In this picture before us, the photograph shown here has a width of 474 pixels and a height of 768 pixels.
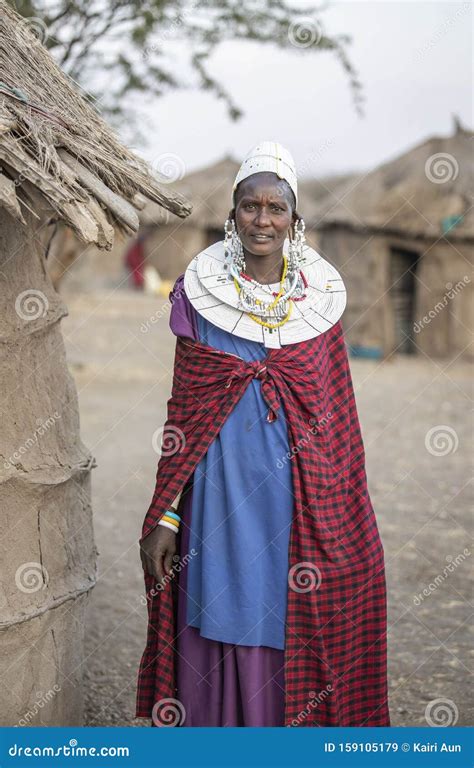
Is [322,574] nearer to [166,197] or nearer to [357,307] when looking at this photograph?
[166,197]

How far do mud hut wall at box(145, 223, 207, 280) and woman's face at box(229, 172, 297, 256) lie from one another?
16.6m

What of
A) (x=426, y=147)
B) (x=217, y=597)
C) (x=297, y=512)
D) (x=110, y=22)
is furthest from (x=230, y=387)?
(x=426, y=147)

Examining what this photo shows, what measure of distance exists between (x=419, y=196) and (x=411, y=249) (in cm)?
98

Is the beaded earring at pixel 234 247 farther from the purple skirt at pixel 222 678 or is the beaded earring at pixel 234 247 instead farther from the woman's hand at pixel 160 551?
the woman's hand at pixel 160 551

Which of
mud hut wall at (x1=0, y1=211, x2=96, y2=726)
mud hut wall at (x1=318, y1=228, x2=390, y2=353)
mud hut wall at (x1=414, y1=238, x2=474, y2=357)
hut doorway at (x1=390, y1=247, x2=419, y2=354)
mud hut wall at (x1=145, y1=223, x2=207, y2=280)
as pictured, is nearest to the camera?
mud hut wall at (x1=0, y1=211, x2=96, y2=726)

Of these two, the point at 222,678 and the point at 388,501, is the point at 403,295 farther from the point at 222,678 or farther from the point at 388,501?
the point at 222,678

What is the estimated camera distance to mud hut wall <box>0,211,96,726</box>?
301 centimetres

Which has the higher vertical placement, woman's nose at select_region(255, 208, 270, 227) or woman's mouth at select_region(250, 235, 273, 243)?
woman's nose at select_region(255, 208, 270, 227)

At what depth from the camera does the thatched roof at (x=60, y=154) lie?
8.70 feet

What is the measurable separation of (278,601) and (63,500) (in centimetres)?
90

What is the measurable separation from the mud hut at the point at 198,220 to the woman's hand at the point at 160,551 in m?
14.9

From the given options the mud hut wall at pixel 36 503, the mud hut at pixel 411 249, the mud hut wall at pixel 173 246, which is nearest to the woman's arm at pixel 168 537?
the mud hut wall at pixel 36 503

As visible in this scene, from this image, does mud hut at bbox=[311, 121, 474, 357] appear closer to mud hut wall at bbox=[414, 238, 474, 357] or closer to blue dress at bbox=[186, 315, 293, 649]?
mud hut wall at bbox=[414, 238, 474, 357]

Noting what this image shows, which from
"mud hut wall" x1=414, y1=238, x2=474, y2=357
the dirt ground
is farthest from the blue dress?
"mud hut wall" x1=414, y1=238, x2=474, y2=357
